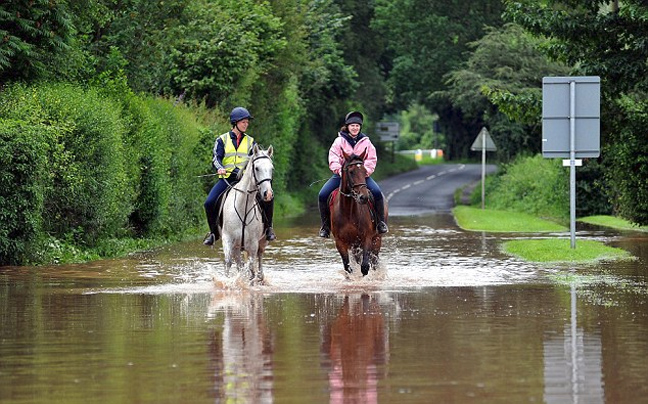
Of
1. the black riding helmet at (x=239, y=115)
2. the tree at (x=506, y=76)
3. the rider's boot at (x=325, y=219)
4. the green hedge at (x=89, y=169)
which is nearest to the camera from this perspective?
the black riding helmet at (x=239, y=115)

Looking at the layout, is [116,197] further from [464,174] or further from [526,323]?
[464,174]

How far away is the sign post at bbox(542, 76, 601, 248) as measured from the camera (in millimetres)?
25984

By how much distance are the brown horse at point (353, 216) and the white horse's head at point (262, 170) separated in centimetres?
137

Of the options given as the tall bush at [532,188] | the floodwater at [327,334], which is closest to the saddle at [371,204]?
the floodwater at [327,334]

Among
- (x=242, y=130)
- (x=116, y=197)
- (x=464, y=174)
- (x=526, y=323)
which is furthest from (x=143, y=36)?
(x=464, y=174)

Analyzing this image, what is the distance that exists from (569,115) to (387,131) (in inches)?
2511

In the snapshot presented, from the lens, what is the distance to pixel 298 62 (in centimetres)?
5269

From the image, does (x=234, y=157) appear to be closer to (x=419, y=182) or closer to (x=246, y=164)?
(x=246, y=164)

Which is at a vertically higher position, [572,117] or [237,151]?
[572,117]

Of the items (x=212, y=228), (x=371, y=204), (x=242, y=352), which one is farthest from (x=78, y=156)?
(x=242, y=352)

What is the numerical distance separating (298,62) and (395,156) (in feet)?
152

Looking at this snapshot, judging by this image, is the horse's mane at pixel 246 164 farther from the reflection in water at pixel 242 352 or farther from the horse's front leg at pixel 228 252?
the reflection in water at pixel 242 352

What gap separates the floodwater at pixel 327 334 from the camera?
33.8ft

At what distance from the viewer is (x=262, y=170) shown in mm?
18781
